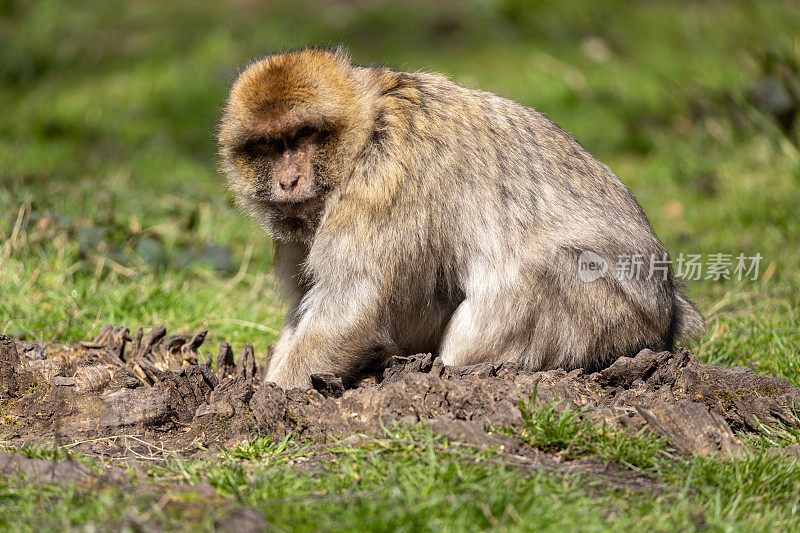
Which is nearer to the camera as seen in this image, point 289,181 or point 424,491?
point 424,491

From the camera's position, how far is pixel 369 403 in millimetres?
3219

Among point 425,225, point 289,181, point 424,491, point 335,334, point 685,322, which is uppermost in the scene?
point 289,181

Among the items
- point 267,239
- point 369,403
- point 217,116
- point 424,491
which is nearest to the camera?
point 424,491

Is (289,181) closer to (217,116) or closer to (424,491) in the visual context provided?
(217,116)

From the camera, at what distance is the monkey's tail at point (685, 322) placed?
412cm

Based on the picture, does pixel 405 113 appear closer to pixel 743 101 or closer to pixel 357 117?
pixel 357 117

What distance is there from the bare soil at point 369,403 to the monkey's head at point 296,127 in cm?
80

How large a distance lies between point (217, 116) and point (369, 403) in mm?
1716

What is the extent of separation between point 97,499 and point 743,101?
697 cm

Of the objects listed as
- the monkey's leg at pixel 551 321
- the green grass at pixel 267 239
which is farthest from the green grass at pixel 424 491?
the monkey's leg at pixel 551 321

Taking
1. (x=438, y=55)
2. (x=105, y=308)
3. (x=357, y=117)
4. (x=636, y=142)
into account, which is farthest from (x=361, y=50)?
(x=357, y=117)

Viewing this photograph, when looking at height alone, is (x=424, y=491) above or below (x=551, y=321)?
below

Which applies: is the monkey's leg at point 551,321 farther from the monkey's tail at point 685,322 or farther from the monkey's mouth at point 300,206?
the monkey's mouth at point 300,206

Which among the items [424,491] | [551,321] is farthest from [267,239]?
[424,491]
